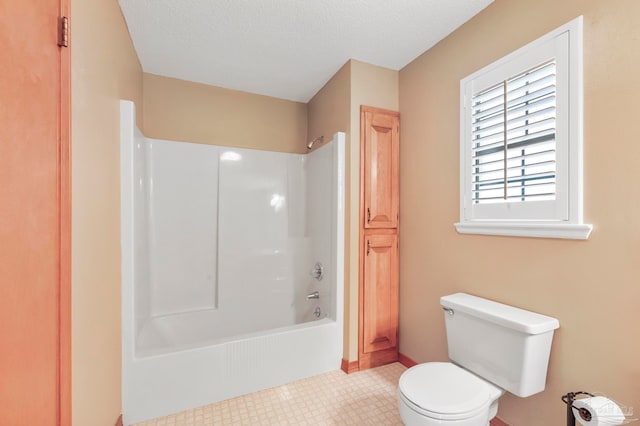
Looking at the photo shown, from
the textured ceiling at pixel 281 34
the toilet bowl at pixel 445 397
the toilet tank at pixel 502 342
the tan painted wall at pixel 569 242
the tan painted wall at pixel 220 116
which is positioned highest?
the textured ceiling at pixel 281 34

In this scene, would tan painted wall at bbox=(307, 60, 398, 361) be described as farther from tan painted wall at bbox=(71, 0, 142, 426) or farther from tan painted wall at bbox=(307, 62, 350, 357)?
tan painted wall at bbox=(71, 0, 142, 426)

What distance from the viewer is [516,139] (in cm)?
142

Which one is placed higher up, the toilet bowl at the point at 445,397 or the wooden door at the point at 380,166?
the wooden door at the point at 380,166

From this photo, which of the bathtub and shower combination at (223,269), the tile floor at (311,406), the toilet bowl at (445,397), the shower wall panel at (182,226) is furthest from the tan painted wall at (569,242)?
the shower wall panel at (182,226)

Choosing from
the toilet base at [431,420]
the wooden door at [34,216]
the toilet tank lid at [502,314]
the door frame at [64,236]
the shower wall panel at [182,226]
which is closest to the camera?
the wooden door at [34,216]

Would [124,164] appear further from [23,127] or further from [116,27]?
[23,127]

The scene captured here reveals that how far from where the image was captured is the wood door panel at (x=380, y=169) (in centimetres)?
213

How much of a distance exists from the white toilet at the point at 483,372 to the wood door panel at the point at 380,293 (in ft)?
2.38

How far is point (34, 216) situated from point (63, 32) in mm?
597

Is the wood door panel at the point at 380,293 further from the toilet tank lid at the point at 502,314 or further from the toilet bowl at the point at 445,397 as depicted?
the toilet bowl at the point at 445,397

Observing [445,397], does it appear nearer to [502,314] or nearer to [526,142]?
[502,314]

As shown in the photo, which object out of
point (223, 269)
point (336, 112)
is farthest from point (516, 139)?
point (223, 269)

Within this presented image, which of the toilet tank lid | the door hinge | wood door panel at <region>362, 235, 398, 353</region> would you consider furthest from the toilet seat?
the door hinge

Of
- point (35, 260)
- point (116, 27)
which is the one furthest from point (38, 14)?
point (116, 27)
